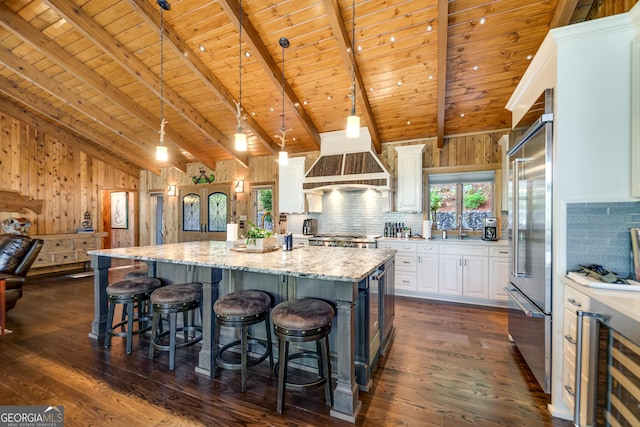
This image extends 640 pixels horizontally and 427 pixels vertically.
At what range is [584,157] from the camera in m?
1.88

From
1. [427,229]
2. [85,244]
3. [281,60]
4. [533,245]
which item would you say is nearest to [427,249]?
[427,229]

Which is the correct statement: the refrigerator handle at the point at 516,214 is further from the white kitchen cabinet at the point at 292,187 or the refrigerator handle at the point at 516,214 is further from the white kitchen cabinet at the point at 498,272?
the white kitchen cabinet at the point at 292,187

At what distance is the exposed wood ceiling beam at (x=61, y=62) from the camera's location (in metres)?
3.68

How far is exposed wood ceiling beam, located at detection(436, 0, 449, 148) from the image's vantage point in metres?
2.79

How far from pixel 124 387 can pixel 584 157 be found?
12.6 feet

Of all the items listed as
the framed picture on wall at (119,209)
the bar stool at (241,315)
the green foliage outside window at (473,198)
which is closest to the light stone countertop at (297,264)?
the bar stool at (241,315)

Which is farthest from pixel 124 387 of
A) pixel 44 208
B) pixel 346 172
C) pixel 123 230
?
pixel 123 230

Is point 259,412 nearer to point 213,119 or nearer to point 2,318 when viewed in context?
point 2,318

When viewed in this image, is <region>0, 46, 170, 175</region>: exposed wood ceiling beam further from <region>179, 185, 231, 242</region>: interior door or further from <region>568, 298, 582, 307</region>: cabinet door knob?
<region>568, 298, 582, 307</region>: cabinet door knob

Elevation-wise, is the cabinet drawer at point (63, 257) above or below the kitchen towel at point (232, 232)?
below

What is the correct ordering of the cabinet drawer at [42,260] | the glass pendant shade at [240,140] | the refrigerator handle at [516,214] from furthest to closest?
the cabinet drawer at [42,260]
the glass pendant shade at [240,140]
the refrigerator handle at [516,214]

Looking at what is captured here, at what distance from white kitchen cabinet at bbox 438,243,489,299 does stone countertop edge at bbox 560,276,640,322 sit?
2.63 metres

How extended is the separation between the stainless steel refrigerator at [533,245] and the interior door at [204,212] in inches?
246

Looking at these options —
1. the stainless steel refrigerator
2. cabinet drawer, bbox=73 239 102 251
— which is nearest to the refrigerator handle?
the stainless steel refrigerator
